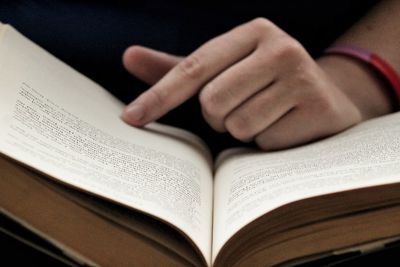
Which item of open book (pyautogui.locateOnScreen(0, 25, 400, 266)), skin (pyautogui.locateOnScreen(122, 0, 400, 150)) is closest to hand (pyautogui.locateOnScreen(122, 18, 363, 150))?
skin (pyautogui.locateOnScreen(122, 0, 400, 150))

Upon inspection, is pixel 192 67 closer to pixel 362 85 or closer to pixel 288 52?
pixel 288 52

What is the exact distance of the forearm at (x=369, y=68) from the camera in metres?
0.75

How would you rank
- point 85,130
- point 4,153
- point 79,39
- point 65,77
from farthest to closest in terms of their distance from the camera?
point 79,39, point 65,77, point 85,130, point 4,153

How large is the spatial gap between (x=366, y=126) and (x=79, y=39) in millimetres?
408

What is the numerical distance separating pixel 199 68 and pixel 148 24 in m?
0.20

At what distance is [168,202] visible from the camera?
0.49 meters

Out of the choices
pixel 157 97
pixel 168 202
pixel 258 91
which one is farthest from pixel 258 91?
pixel 168 202

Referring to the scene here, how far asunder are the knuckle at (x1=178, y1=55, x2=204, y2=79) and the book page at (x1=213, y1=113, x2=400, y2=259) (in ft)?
0.37

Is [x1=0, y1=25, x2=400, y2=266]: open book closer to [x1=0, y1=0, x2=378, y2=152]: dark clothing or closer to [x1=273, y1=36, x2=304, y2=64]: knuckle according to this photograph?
[x1=273, y1=36, x2=304, y2=64]: knuckle

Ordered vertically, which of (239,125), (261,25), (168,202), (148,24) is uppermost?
(148,24)

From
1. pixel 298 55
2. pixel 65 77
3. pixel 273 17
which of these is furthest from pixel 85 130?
pixel 273 17

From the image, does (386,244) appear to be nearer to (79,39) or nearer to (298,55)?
(298,55)

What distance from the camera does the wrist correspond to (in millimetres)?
747

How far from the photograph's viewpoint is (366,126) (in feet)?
2.23
